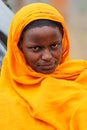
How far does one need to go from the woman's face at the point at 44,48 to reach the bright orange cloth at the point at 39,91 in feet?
0.22

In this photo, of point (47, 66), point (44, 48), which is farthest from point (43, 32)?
point (47, 66)

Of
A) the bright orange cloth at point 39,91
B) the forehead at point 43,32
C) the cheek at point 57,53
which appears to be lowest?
the bright orange cloth at point 39,91

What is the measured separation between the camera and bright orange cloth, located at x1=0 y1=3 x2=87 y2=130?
340 centimetres

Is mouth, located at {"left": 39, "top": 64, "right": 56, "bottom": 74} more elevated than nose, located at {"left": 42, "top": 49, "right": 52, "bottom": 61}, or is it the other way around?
nose, located at {"left": 42, "top": 49, "right": 52, "bottom": 61}

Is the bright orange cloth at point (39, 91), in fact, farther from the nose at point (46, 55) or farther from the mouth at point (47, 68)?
the nose at point (46, 55)

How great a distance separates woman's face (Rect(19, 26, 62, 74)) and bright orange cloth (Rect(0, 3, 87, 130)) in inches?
2.6

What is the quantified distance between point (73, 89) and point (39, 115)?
10.5 inches

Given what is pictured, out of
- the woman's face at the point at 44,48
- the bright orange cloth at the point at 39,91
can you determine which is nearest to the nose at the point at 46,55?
→ the woman's face at the point at 44,48

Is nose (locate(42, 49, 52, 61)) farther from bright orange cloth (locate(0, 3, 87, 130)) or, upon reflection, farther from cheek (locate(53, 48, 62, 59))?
bright orange cloth (locate(0, 3, 87, 130))

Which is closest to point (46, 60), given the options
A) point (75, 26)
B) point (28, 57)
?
point (28, 57)

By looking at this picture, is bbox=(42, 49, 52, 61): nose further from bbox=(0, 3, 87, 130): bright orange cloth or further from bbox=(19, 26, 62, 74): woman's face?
bbox=(0, 3, 87, 130): bright orange cloth

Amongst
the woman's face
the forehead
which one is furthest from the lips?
the forehead

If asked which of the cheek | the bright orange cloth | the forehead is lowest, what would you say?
the bright orange cloth

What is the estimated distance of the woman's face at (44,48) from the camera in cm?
343
